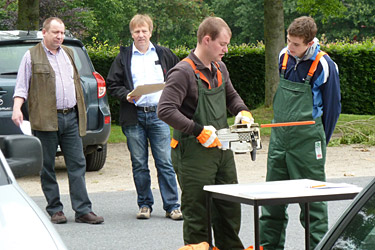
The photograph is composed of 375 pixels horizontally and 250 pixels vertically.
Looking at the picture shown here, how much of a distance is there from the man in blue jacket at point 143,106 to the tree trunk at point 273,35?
10.9 metres

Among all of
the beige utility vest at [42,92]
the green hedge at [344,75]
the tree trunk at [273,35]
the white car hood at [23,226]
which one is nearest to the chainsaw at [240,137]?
the white car hood at [23,226]

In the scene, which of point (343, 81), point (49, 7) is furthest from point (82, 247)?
point (49, 7)

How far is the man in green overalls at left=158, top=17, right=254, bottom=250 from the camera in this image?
5.00m

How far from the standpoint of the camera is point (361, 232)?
9.34 feet

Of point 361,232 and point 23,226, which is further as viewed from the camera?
point 23,226

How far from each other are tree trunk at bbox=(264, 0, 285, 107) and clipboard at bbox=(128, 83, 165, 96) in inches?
447

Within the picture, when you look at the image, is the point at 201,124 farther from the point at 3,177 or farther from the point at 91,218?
the point at 91,218

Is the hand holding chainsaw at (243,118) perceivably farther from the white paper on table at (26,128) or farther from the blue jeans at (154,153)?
the white paper on table at (26,128)

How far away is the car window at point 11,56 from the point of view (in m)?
9.79

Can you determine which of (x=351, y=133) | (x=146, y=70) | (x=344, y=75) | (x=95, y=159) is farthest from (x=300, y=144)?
(x=344, y=75)

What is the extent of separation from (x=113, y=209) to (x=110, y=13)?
41638mm

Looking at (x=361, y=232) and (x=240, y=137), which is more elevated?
(x=240, y=137)

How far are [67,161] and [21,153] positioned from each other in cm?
414

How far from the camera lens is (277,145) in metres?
5.64
